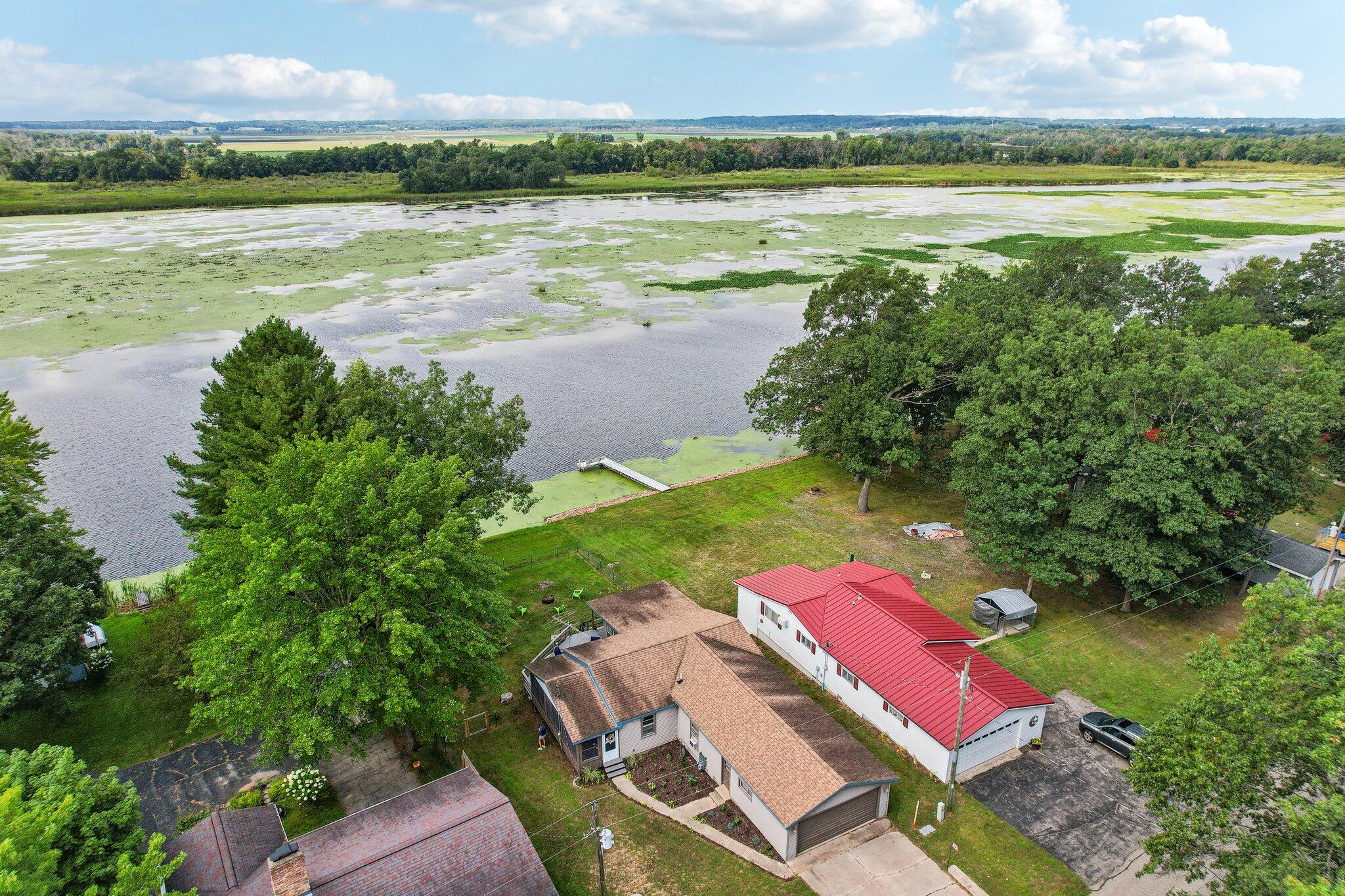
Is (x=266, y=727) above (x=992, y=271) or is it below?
below

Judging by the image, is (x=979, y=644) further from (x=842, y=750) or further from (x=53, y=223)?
(x=53, y=223)

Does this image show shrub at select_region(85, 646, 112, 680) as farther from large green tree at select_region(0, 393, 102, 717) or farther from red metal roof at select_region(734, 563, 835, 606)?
red metal roof at select_region(734, 563, 835, 606)

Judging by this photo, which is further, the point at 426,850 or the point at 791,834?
the point at 791,834

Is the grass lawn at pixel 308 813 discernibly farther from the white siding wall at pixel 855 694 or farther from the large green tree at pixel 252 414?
the white siding wall at pixel 855 694

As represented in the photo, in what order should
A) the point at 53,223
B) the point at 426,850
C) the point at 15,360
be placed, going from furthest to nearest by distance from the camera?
1. the point at 53,223
2. the point at 15,360
3. the point at 426,850

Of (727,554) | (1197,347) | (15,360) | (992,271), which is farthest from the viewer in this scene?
(992,271)

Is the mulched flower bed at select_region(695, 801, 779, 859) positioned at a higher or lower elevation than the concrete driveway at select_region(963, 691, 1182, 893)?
lower

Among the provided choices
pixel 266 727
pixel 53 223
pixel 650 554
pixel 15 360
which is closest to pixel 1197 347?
pixel 650 554

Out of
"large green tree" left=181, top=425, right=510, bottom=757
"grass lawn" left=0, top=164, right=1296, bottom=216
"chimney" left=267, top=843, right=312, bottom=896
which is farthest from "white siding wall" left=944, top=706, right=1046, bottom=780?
"grass lawn" left=0, top=164, right=1296, bottom=216
